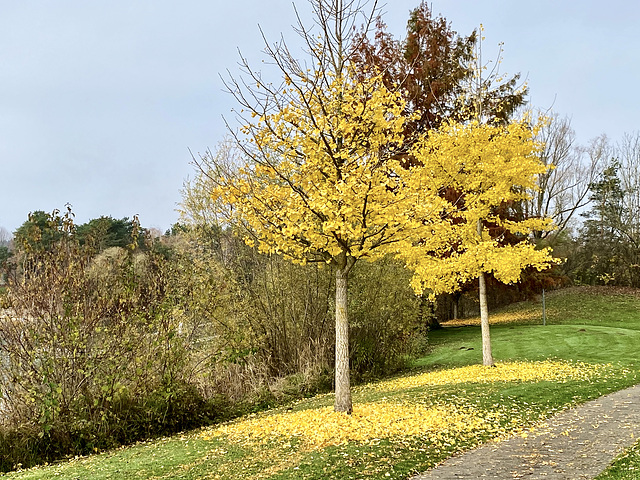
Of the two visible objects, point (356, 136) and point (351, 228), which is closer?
point (351, 228)

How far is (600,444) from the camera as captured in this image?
5105 mm

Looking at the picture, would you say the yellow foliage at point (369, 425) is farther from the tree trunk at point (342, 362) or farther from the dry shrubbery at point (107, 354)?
the dry shrubbery at point (107, 354)

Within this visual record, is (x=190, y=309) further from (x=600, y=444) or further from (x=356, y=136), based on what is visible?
(x=600, y=444)

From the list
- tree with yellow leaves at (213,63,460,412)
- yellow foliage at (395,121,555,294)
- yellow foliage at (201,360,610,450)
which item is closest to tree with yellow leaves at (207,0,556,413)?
tree with yellow leaves at (213,63,460,412)

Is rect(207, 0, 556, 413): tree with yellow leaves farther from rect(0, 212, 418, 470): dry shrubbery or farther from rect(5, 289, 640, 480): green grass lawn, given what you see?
rect(0, 212, 418, 470): dry shrubbery

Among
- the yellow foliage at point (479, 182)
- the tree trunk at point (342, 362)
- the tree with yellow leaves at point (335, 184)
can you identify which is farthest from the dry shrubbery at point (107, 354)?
the yellow foliage at point (479, 182)

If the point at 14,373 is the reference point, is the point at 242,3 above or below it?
above

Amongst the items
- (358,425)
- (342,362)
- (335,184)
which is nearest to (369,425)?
(358,425)

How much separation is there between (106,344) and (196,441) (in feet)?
6.74

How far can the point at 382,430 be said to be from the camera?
5.73 m

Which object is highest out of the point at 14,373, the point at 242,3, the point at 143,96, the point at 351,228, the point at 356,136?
the point at 143,96

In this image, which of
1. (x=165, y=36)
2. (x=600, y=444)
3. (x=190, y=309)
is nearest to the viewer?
(x=600, y=444)

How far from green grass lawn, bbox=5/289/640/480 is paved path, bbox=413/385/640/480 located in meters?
0.21

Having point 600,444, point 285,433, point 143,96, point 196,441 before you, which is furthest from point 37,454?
point 143,96
